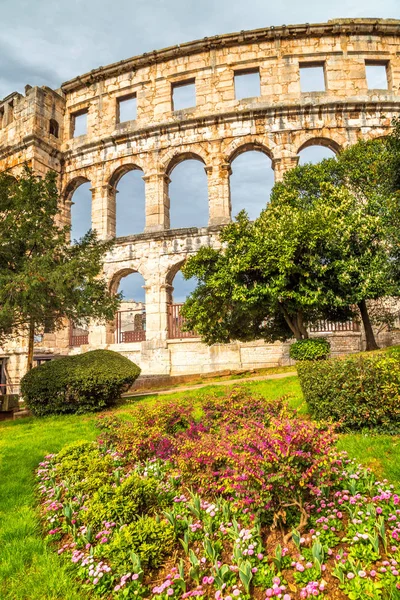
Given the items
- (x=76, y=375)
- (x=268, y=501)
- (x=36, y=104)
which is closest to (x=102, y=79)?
(x=36, y=104)

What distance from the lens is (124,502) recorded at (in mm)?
4211

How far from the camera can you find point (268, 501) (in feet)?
11.7

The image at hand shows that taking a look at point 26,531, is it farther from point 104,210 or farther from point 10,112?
point 10,112

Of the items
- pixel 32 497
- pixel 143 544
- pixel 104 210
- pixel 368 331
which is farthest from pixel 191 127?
pixel 143 544

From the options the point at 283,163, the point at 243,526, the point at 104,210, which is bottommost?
the point at 243,526

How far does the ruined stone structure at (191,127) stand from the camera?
19406mm

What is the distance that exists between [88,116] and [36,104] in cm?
278

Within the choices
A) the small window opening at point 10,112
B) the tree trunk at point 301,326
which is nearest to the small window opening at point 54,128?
the small window opening at point 10,112

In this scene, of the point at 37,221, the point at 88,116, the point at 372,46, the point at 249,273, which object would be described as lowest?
the point at 249,273

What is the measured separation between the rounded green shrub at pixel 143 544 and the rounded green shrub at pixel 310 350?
341 inches

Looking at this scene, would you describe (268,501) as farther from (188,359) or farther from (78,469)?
(188,359)

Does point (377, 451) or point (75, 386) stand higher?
point (75, 386)

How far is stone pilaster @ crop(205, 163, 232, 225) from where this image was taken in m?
19.6

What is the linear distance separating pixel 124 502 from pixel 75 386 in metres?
6.29
